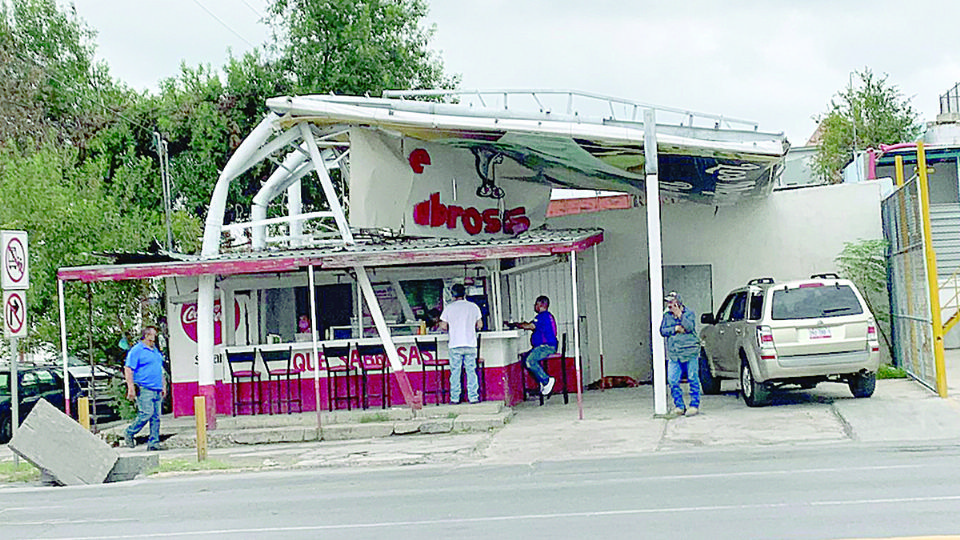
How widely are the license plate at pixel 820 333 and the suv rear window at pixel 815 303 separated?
0.63ft

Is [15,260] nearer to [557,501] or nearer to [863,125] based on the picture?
[557,501]

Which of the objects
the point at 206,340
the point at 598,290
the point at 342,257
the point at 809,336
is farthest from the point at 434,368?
the point at 809,336

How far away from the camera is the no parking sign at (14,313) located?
15555 mm

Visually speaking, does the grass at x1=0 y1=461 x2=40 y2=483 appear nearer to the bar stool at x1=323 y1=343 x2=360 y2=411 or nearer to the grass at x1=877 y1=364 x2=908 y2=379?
the bar stool at x1=323 y1=343 x2=360 y2=411

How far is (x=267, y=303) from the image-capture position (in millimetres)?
19734

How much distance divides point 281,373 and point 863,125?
26.6 metres

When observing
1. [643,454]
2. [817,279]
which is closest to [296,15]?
[817,279]

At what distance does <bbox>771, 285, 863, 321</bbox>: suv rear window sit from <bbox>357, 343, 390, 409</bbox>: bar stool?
599 centimetres

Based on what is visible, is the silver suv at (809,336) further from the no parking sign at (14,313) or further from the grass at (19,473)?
the no parking sign at (14,313)

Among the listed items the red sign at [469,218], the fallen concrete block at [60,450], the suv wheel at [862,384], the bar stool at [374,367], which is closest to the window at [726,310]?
the suv wheel at [862,384]

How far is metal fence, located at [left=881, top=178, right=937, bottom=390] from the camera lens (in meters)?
17.5

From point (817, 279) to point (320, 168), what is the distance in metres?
7.42

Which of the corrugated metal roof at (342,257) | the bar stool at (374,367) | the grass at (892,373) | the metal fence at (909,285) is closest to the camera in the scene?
the corrugated metal roof at (342,257)

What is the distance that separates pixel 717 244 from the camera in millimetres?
23219
